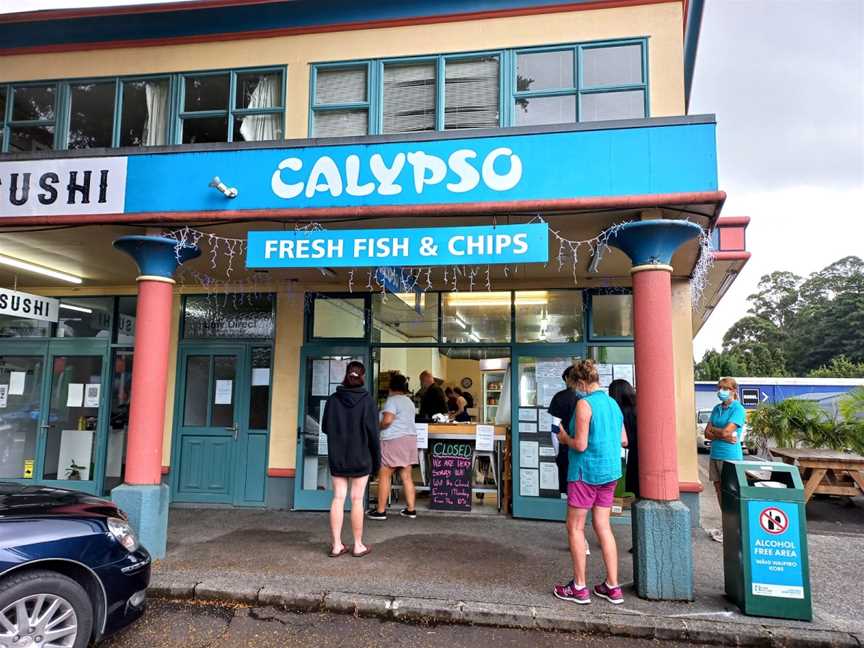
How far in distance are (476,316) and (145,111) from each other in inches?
199

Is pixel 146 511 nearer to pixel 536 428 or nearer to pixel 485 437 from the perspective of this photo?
pixel 485 437

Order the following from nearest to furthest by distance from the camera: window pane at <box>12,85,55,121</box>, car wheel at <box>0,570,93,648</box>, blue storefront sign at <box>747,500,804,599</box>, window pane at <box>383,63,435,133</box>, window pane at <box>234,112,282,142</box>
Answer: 1. car wheel at <box>0,570,93,648</box>
2. blue storefront sign at <box>747,500,804,599</box>
3. window pane at <box>383,63,435,133</box>
4. window pane at <box>234,112,282,142</box>
5. window pane at <box>12,85,55,121</box>

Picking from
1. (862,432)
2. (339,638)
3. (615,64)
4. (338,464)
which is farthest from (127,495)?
(862,432)

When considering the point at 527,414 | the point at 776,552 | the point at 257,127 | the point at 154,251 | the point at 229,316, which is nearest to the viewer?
the point at 776,552

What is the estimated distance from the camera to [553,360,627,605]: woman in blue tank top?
446 cm

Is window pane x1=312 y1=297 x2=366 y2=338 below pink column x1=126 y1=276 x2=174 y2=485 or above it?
above

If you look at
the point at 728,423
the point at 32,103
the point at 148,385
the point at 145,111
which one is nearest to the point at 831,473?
the point at 728,423

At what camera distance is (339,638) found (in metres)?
4.06

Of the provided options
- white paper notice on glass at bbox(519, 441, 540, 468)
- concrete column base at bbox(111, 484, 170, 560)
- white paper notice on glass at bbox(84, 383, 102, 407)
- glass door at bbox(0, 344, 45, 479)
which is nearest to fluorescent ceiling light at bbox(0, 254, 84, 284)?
glass door at bbox(0, 344, 45, 479)

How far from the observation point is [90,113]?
23.7ft

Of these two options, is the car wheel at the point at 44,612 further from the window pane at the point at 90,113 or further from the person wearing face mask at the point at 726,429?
the person wearing face mask at the point at 726,429

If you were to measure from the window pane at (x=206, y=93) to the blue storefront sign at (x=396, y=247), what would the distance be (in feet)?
9.20

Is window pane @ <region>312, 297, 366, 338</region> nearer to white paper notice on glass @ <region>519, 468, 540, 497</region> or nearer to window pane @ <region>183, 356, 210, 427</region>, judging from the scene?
window pane @ <region>183, 356, 210, 427</region>

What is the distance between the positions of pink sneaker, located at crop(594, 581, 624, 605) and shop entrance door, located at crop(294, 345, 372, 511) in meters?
4.08
